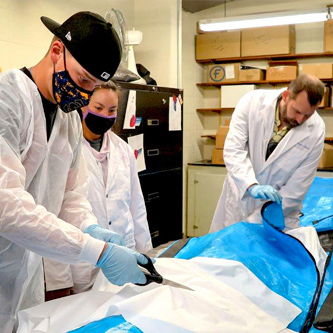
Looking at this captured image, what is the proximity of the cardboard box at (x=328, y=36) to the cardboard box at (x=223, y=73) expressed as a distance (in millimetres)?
908

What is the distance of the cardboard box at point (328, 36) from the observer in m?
4.48

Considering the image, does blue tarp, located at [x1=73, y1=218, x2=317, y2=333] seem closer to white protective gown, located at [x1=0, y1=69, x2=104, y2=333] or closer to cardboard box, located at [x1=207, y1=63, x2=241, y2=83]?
white protective gown, located at [x1=0, y1=69, x2=104, y2=333]

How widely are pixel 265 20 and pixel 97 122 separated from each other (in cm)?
258

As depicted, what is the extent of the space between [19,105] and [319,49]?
13.9ft

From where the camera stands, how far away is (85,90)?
1.25 m

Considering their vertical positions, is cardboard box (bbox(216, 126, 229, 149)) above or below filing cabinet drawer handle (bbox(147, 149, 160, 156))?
above

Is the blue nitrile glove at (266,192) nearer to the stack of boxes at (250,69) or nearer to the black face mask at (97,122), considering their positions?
the black face mask at (97,122)

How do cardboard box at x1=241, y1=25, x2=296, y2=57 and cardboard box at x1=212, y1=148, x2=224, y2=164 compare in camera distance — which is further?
cardboard box at x1=212, y1=148, x2=224, y2=164

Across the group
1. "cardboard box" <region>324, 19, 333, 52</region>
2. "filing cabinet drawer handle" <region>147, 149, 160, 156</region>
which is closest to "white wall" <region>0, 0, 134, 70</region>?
"filing cabinet drawer handle" <region>147, 149, 160, 156</region>

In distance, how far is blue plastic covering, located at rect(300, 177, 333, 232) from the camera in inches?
94.8

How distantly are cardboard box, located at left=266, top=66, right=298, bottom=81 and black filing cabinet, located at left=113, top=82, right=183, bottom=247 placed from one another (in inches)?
51.1

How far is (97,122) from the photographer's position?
188cm

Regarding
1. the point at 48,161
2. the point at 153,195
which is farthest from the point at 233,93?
the point at 48,161

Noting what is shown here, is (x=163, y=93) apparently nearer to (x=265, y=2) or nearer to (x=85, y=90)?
(x=265, y=2)
